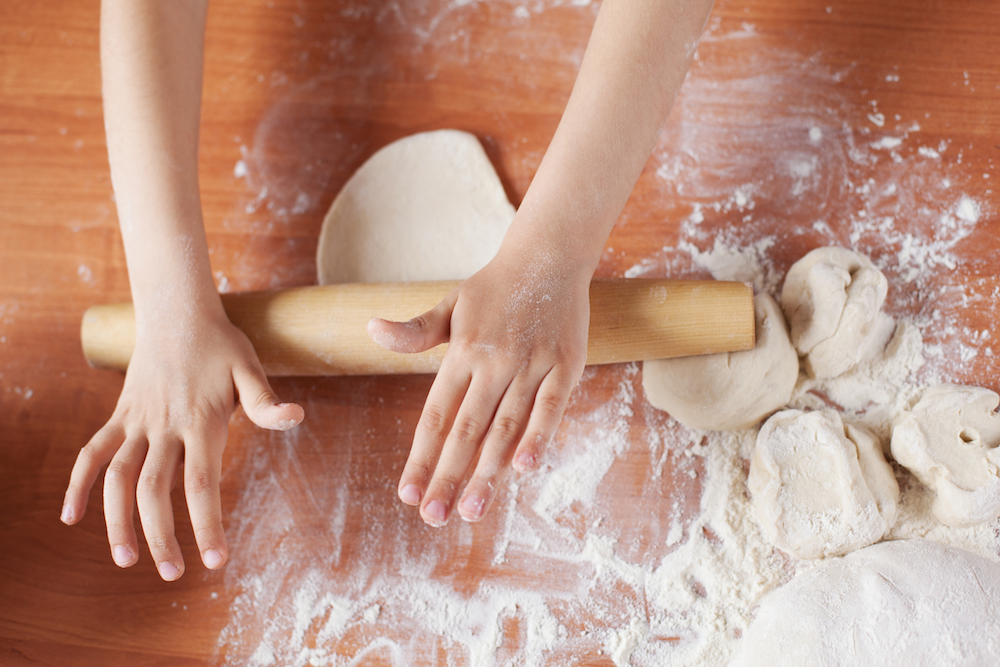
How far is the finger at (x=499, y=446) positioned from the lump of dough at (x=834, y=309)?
0.38 meters

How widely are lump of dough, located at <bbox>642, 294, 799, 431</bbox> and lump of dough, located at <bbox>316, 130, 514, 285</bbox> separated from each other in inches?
11.8

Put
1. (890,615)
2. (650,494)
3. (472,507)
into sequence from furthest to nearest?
(650,494) → (890,615) → (472,507)

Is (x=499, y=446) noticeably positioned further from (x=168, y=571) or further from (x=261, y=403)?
(x=168, y=571)

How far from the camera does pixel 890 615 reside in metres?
0.71

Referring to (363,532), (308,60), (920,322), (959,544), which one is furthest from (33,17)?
(959,544)

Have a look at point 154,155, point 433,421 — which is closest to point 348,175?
point 154,155

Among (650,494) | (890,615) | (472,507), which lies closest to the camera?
(472,507)

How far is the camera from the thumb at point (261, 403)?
725 mm

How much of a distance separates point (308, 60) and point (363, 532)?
0.74 meters

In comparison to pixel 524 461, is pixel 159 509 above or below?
below

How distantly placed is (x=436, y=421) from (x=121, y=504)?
394mm

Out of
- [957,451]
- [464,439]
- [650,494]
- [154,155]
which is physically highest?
[154,155]

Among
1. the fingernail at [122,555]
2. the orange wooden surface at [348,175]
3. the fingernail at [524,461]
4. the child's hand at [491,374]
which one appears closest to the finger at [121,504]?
the fingernail at [122,555]

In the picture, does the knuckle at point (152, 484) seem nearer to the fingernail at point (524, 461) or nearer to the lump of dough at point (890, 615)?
the fingernail at point (524, 461)
